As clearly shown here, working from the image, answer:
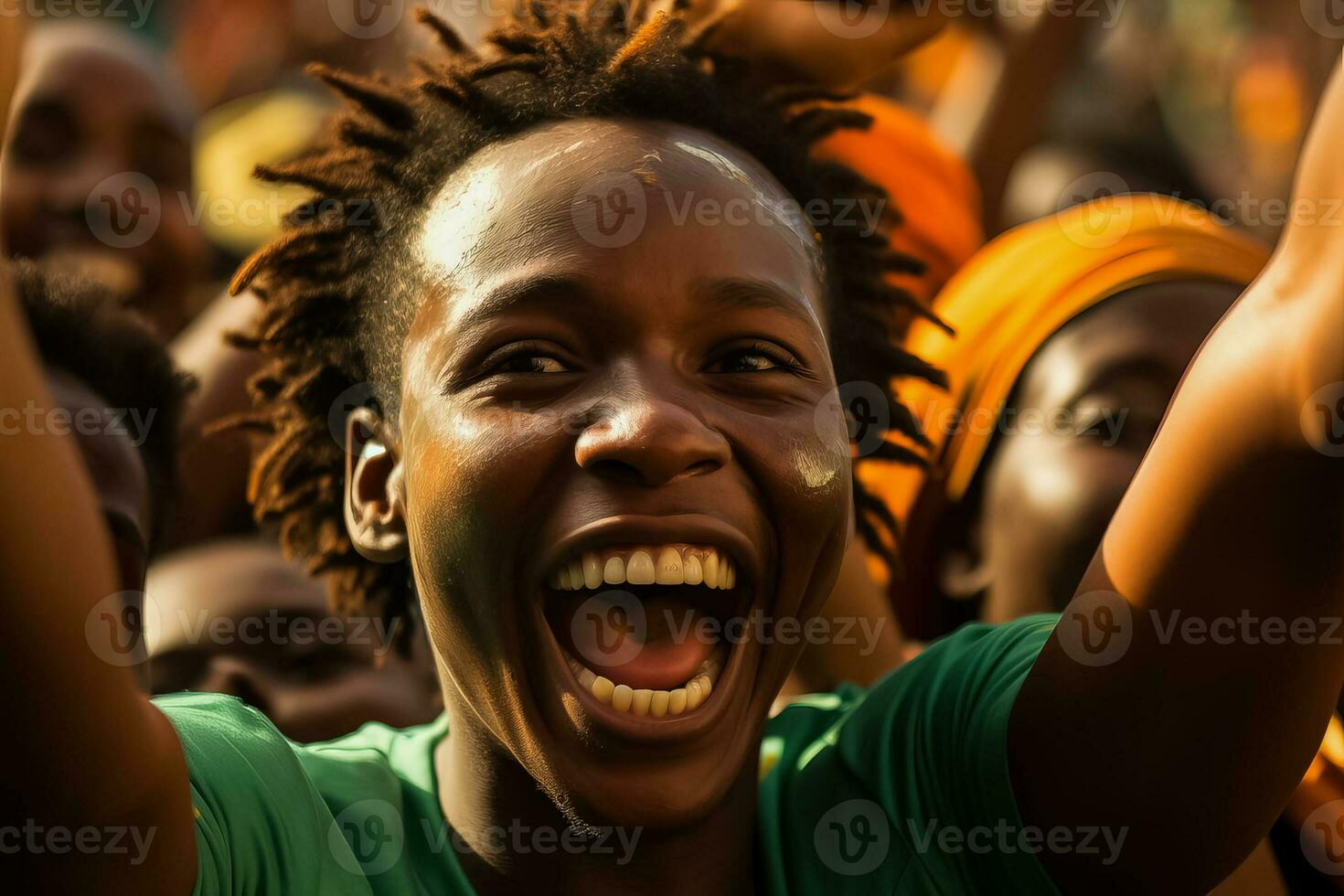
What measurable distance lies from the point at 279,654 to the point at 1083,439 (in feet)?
4.08

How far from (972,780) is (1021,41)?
2367 mm

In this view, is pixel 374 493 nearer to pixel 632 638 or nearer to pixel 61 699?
pixel 632 638

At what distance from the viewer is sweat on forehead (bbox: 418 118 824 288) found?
1523mm

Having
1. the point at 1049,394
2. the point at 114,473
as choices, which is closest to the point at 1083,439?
the point at 1049,394

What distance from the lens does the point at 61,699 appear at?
1057 millimetres

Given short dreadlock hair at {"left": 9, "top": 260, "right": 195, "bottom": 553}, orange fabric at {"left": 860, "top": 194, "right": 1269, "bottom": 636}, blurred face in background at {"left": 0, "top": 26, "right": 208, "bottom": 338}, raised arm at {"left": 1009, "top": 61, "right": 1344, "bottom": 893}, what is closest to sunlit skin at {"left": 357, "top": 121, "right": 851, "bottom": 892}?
raised arm at {"left": 1009, "top": 61, "right": 1344, "bottom": 893}

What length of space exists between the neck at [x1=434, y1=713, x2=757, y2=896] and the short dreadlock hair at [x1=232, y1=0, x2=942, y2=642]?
389mm

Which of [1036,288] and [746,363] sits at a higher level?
[746,363]

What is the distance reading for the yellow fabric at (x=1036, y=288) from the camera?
2449 millimetres

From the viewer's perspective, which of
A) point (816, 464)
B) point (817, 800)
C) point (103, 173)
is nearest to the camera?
point (816, 464)

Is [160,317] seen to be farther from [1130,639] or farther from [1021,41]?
[1130,639]

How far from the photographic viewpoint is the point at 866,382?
6.44 feet

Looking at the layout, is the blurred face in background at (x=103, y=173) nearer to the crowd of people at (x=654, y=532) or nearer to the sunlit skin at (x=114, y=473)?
the crowd of people at (x=654, y=532)

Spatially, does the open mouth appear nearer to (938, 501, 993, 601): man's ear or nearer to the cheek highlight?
the cheek highlight
